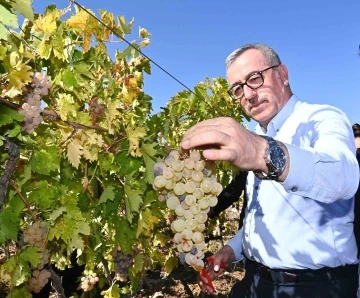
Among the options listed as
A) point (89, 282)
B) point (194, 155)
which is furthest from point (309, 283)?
point (89, 282)

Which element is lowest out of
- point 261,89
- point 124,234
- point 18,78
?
point 124,234

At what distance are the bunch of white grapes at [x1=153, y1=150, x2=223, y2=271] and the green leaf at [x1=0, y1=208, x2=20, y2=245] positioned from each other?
2.16ft

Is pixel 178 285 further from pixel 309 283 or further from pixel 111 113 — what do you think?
pixel 111 113

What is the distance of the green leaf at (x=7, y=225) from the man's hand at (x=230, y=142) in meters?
1.02

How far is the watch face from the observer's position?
3.57 ft

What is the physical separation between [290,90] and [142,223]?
123 cm

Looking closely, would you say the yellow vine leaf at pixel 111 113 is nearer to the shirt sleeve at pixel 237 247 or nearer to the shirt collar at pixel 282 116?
the shirt collar at pixel 282 116

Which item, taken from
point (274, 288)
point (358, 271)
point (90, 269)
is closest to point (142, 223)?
point (274, 288)

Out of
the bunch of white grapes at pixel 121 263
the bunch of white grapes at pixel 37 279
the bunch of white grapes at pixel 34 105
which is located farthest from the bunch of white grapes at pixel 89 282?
the bunch of white grapes at pixel 34 105

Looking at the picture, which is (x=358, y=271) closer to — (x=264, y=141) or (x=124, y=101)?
(x=264, y=141)

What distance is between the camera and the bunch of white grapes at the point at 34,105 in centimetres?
179

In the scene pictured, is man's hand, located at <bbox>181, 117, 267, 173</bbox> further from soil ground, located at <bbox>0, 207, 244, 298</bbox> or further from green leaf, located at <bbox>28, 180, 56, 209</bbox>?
soil ground, located at <bbox>0, 207, 244, 298</bbox>

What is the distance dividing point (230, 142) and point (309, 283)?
1246mm

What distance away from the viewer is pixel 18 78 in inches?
67.4
